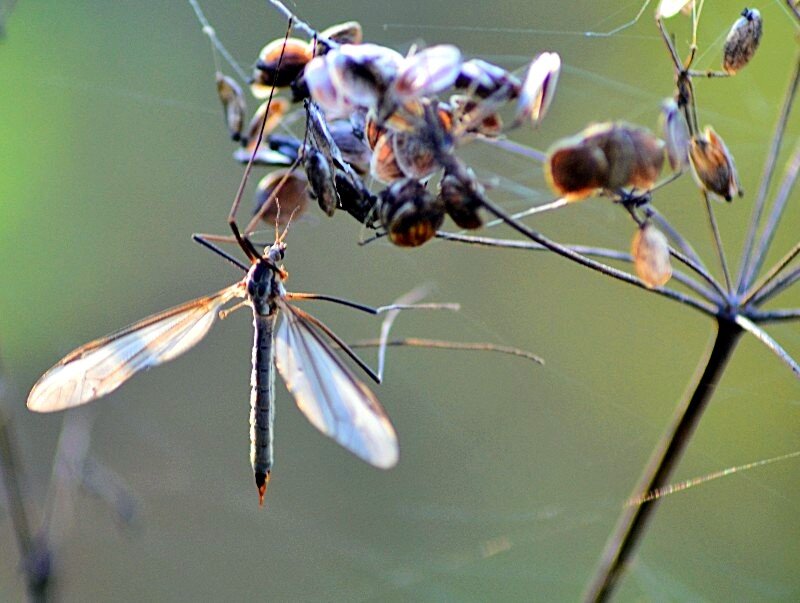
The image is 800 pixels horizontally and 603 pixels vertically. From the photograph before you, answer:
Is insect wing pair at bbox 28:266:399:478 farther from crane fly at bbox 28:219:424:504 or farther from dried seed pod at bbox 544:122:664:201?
dried seed pod at bbox 544:122:664:201

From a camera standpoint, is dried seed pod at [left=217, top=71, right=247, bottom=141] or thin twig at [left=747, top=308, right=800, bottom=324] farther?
dried seed pod at [left=217, top=71, right=247, bottom=141]

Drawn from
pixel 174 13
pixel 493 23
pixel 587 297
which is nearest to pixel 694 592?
pixel 587 297

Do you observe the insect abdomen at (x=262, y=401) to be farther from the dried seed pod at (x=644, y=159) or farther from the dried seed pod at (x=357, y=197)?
the dried seed pod at (x=644, y=159)

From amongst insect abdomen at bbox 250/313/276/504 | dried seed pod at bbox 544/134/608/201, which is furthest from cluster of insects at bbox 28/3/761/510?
insect abdomen at bbox 250/313/276/504

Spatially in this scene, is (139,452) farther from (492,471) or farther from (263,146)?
(263,146)

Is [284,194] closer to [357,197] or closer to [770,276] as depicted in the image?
[357,197]
